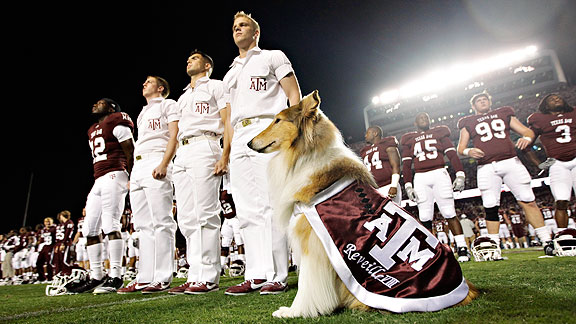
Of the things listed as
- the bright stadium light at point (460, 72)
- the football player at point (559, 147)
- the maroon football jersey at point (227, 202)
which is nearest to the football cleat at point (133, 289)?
the maroon football jersey at point (227, 202)

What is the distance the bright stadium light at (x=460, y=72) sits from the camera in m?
41.9

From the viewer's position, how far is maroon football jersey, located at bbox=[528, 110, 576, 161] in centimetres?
577

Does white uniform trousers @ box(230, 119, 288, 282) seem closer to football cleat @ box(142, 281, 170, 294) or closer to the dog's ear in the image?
the dog's ear

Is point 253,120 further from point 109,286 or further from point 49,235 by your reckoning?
point 49,235

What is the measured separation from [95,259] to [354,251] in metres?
4.72

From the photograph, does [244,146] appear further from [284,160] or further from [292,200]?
[292,200]

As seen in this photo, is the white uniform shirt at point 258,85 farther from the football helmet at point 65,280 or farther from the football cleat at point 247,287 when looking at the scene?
the football helmet at point 65,280

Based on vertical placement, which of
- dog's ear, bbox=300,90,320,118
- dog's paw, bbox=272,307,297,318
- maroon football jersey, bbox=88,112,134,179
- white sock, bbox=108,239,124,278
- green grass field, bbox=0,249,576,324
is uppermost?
maroon football jersey, bbox=88,112,134,179

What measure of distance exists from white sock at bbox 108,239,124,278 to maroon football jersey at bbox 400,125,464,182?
5.56 m

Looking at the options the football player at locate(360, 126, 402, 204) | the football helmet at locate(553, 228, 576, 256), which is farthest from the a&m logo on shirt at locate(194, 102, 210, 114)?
the football helmet at locate(553, 228, 576, 256)

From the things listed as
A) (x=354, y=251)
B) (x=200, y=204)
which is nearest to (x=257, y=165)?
(x=200, y=204)

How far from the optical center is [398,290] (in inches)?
75.0

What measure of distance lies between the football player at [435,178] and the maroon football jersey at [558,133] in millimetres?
1467

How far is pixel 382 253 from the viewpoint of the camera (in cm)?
197
